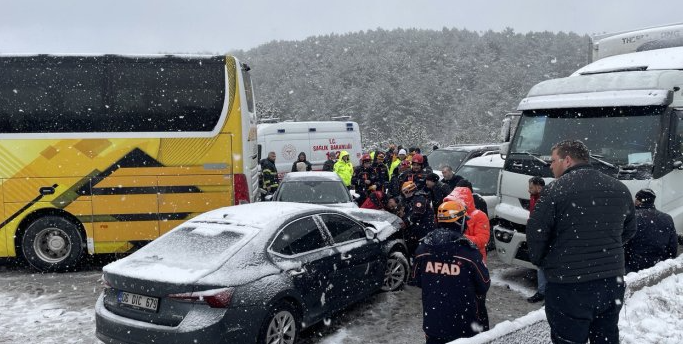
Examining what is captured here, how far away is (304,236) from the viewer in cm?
566

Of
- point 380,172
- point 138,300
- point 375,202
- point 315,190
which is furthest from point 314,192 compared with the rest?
point 138,300

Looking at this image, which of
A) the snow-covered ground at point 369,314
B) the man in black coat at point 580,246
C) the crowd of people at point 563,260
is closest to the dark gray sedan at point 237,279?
the snow-covered ground at point 369,314

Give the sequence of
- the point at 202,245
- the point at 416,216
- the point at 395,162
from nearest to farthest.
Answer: the point at 202,245
the point at 416,216
the point at 395,162

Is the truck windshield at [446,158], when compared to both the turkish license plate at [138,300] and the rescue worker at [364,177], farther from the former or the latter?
the turkish license plate at [138,300]

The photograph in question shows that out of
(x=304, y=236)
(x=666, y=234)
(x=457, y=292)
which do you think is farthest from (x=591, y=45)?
(x=457, y=292)

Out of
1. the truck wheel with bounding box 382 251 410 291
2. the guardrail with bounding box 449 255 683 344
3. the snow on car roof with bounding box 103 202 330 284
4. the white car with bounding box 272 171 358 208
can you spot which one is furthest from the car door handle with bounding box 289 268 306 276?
the white car with bounding box 272 171 358 208

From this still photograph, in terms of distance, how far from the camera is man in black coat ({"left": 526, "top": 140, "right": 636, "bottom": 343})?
3.56m

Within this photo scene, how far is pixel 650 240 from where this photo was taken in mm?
6391

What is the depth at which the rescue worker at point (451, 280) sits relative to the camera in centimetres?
370

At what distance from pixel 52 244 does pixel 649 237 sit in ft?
29.7

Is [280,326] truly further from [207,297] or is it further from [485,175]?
[485,175]

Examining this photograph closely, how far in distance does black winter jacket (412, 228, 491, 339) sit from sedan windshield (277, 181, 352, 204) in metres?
5.56

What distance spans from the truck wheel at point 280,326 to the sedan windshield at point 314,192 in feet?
14.1

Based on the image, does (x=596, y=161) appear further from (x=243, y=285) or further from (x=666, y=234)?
(x=243, y=285)
